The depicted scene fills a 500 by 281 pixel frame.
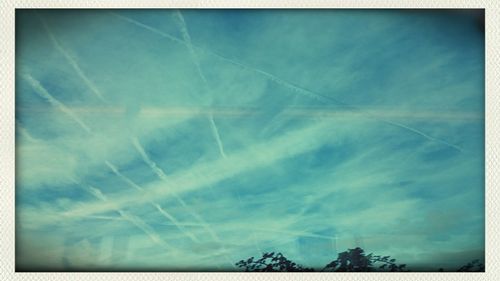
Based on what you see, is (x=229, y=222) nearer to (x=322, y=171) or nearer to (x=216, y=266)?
(x=216, y=266)

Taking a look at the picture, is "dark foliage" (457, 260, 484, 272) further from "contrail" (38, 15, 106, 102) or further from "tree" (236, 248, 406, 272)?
"contrail" (38, 15, 106, 102)

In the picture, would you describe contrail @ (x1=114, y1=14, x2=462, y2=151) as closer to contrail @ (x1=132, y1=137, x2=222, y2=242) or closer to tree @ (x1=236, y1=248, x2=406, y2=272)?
contrail @ (x1=132, y1=137, x2=222, y2=242)

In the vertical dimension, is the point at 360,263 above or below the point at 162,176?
below

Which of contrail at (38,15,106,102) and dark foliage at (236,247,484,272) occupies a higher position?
contrail at (38,15,106,102)

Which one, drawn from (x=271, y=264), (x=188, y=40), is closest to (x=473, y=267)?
(x=271, y=264)

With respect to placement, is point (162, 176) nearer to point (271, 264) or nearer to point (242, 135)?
point (242, 135)

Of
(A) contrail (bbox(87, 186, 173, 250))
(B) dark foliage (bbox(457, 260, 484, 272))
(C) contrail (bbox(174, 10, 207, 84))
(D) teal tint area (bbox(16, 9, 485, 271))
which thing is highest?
(C) contrail (bbox(174, 10, 207, 84))

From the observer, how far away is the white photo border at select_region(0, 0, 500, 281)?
3.53m

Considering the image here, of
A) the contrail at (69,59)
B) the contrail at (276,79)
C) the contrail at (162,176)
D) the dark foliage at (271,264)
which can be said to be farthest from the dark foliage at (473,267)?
the contrail at (69,59)

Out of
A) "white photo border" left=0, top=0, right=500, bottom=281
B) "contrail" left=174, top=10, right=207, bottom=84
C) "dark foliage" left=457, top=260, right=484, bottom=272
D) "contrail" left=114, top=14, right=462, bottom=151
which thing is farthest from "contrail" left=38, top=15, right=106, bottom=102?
"dark foliage" left=457, top=260, right=484, bottom=272

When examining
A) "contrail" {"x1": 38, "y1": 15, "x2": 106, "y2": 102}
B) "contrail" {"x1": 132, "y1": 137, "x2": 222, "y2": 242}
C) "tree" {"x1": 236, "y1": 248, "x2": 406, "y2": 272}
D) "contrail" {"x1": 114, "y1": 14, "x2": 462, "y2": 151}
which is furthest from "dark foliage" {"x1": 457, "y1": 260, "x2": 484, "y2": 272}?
"contrail" {"x1": 38, "y1": 15, "x2": 106, "y2": 102}
